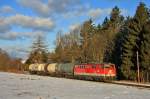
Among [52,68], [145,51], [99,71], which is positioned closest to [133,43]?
[145,51]

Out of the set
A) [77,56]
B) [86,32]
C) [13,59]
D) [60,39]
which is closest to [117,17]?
[86,32]

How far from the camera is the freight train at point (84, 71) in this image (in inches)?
2375

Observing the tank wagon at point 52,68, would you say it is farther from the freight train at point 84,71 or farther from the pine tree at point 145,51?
the pine tree at point 145,51

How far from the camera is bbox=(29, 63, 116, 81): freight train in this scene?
60312mm

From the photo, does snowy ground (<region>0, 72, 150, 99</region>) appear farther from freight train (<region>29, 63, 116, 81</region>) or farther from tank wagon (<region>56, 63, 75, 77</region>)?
tank wagon (<region>56, 63, 75, 77</region>)

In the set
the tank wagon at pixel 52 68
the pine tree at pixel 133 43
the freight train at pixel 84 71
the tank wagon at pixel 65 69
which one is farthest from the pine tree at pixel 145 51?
the tank wagon at pixel 52 68

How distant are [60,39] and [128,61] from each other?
7632 centimetres

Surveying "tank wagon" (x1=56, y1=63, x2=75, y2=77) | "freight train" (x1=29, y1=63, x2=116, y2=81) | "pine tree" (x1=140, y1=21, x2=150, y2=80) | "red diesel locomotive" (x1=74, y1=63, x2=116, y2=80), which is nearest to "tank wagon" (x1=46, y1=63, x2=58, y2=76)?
"freight train" (x1=29, y1=63, x2=116, y2=81)

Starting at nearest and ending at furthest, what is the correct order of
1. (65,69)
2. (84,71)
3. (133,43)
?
(133,43), (84,71), (65,69)

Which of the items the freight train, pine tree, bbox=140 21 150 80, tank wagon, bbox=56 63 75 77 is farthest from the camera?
tank wagon, bbox=56 63 75 77

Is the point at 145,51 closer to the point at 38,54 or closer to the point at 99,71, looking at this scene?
the point at 99,71

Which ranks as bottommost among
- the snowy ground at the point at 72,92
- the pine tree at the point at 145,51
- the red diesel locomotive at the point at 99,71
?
the snowy ground at the point at 72,92

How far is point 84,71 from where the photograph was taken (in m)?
66.4

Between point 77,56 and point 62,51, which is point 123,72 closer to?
point 77,56
